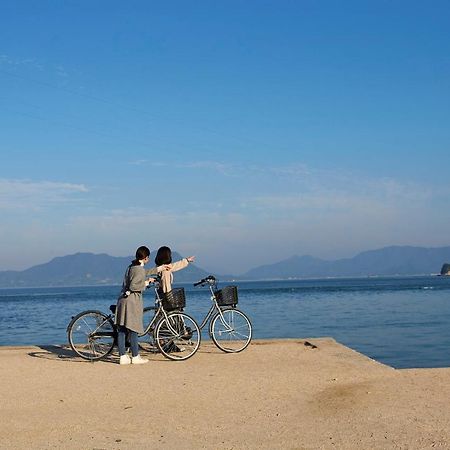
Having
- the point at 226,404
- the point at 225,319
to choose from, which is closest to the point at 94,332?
the point at 225,319

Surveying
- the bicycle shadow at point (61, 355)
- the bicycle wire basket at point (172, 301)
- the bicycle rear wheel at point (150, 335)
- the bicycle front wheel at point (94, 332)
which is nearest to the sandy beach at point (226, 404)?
the bicycle shadow at point (61, 355)

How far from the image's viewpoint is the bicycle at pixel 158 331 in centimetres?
1006

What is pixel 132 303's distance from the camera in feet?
32.4

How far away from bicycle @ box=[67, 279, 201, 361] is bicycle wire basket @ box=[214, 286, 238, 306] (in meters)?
0.63

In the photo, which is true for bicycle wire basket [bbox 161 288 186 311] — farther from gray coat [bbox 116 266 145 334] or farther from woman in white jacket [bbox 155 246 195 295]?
gray coat [bbox 116 266 145 334]

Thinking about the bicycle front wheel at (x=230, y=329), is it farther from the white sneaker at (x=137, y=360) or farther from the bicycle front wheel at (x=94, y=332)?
the bicycle front wheel at (x=94, y=332)

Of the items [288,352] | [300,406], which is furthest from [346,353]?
[300,406]

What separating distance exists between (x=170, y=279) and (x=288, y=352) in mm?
2226

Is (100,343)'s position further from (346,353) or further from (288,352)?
(346,353)

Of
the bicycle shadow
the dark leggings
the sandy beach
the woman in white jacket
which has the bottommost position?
the sandy beach

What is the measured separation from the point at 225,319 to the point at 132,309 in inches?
67.4

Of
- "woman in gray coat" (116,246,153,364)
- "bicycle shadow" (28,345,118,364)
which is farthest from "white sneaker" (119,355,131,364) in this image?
"bicycle shadow" (28,345,118,364)

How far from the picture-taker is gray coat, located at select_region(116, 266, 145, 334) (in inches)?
386

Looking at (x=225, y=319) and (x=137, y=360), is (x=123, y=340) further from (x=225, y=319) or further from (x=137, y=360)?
(x=225, y=319)
